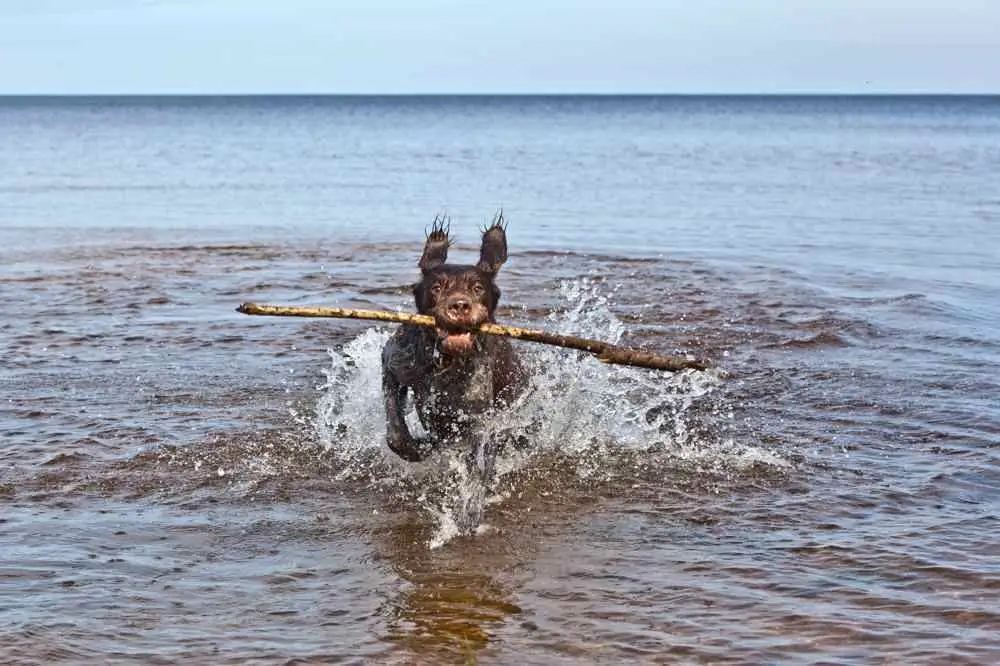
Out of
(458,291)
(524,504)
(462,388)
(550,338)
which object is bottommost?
(524,504)

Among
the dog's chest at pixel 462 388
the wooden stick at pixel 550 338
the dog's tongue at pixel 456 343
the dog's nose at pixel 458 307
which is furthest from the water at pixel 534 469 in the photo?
the dog's nose at pixel 458 307

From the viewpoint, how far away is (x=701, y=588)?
6.42 meters

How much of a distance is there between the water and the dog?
277 mm

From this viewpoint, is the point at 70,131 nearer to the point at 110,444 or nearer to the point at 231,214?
the point at 231,214

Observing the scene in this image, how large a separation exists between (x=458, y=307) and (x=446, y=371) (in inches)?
30.4

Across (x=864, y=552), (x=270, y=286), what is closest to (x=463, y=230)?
(x=270, y=286)

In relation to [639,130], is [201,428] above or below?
below

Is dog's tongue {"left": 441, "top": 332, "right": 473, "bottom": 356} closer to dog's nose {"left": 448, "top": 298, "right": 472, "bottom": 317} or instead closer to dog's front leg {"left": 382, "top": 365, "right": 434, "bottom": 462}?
dog's nose {"left": 448, "top": 298, "right": 472, "bottom": 317}

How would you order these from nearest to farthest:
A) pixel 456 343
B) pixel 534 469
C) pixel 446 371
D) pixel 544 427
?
pixel 456 343 < pixel 446 371 < pixel 534 469 < pixel 544 427

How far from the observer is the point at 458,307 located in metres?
7.48

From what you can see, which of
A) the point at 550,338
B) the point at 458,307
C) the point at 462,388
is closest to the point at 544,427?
the point at 462,388

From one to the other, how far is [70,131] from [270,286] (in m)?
65.4

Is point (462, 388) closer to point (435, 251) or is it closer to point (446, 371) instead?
point (446, 371)

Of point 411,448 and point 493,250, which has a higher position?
point 493,250
